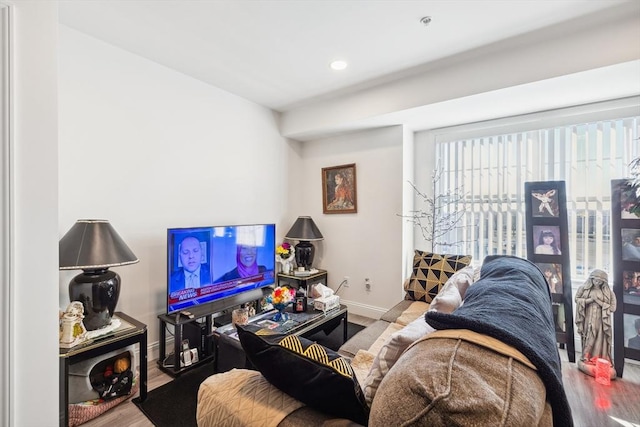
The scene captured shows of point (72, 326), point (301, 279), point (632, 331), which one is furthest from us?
point (301, 279)

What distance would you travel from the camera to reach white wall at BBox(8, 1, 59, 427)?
1.22 meters

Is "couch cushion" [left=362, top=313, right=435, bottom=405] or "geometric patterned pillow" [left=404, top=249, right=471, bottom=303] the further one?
"geometric patterned pillow" [left=404, top=249, right=471, bottom=303]

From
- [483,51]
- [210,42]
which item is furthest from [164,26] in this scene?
[483,51]

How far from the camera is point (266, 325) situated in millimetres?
2199

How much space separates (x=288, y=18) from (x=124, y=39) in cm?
132

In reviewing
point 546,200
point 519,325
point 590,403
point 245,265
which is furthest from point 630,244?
point 245,265

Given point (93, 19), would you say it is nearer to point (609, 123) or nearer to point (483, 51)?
point (483, 51)

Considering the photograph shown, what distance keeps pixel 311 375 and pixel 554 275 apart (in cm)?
279

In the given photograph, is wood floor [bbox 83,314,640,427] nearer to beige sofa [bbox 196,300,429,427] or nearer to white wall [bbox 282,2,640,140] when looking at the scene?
beige sofa [bbox 196,300,429,427]

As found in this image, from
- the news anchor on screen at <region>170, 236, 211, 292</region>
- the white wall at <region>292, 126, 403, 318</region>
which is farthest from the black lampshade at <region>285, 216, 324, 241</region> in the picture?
the news anchor on screen at <region>170, 236, 211, 292</region>

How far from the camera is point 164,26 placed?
2131mm

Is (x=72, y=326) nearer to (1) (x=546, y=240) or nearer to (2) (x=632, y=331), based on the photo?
(1) (x=546, y=240)

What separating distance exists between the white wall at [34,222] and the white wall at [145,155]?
3.33 ft

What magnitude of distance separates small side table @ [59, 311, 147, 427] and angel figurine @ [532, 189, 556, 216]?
343cm
